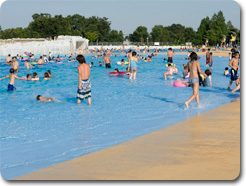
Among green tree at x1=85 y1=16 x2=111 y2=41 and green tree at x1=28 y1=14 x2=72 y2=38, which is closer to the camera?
green tree at x1=28 y1=14 x2=72 y2=38

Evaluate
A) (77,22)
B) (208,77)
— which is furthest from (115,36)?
(208,77)

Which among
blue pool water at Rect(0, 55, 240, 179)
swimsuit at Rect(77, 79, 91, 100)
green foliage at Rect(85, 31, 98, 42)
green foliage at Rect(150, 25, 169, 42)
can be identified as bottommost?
blue pool water at Rect(0, 55, 240, 179)

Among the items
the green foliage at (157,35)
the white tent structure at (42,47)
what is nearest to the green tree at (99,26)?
the green foliage at (157,35)

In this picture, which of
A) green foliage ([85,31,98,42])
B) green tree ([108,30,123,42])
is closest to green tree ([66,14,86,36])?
green tree ([108,30,123,42])

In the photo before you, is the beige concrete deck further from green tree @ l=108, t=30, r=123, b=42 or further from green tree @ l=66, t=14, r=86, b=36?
green tree @ l=66, t=14, r=86, b=36

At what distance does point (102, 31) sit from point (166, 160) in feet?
241

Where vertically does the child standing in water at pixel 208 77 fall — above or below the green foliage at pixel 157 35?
below

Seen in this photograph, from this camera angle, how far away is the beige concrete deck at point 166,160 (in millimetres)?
3635

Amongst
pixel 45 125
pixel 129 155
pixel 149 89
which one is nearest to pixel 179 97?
pixel 149 89

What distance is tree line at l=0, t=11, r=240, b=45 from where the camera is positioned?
65.4 meters

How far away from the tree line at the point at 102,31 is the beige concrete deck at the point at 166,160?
55.4 meters

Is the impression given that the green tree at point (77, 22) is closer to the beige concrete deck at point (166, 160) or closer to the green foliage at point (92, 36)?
the green foliage at point (92, 36)

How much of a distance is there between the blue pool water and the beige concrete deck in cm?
79

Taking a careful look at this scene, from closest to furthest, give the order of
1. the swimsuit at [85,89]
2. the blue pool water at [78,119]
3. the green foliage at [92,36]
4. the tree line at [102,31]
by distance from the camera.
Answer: the blue pool water at [78,119] → the swimsuit at [85,89] → the tree line at [102,31] → the green foliage at [92,36]
